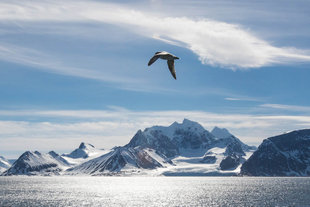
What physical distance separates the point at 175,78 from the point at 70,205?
18680 cm

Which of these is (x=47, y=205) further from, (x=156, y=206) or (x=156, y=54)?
(x=156, y=54)

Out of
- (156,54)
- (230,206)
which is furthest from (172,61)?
(230,206)

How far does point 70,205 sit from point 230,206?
293 feet

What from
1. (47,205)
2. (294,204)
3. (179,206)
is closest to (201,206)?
(179,206)

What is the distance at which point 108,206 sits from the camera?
654 ft

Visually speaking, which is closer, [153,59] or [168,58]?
[153,59]

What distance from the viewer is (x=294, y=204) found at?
19412 cm

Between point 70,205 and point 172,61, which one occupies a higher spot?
point 172,61

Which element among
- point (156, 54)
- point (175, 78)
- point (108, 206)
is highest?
point (156, 54)

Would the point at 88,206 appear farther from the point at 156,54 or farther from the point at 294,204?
the point at 156,54

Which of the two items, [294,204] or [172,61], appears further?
[294,204]

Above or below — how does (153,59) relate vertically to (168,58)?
below

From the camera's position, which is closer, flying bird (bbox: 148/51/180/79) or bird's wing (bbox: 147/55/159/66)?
bird's wing (bbox: 147/55/159/66)

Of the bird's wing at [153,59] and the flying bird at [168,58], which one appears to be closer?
the bird's wing at [153,59]
